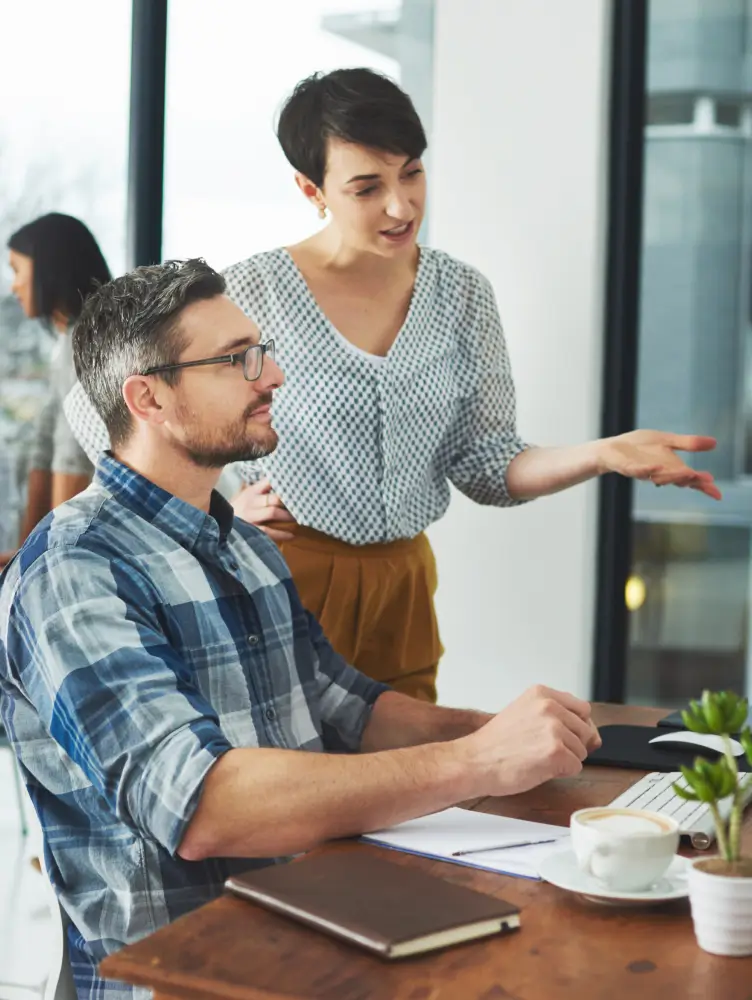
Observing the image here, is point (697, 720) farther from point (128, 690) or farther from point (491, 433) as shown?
point (491, 433)

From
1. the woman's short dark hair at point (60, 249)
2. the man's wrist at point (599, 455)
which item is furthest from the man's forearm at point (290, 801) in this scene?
the woman's short dark hair at point (60, 249)

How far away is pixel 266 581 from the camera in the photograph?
6.02 feet

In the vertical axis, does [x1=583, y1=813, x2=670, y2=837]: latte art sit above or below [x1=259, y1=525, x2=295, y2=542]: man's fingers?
below

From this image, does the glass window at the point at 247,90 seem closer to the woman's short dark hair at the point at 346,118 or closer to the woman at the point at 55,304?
the woman at the point at 55,304

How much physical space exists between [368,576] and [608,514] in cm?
112

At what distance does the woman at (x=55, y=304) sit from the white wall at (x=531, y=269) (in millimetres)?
934

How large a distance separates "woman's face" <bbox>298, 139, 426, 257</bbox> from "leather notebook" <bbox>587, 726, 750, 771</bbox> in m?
0.97

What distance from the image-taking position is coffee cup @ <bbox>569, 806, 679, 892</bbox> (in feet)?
3.90

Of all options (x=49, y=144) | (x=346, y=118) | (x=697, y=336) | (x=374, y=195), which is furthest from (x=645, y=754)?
(x=49, y=144)

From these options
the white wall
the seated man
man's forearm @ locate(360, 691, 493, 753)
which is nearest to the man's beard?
the seated man

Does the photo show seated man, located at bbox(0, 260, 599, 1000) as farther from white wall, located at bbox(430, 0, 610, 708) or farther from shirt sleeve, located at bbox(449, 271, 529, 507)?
white wall, located at bbox(430, 0, 610, 708)

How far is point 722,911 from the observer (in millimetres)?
1094

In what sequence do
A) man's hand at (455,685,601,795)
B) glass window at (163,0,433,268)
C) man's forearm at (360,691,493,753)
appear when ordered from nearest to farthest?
man's hand at (455,685,601,795) → man's forearm at (360,691,493,753) → glass window at (163,0,433,268)

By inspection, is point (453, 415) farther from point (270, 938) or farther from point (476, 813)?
point (270, 938)
